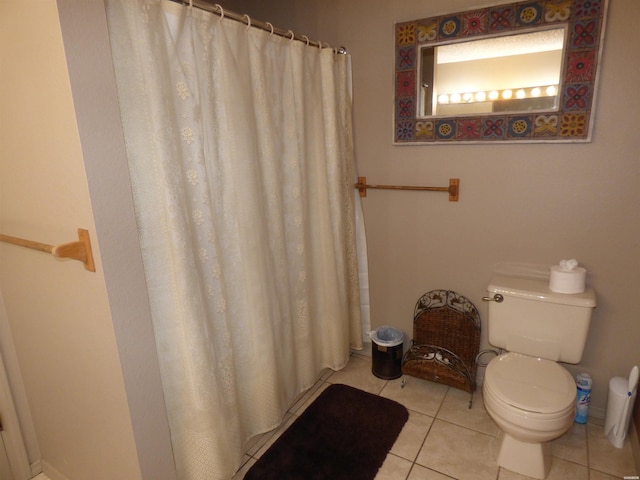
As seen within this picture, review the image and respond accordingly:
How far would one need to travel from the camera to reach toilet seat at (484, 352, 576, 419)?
1.56m

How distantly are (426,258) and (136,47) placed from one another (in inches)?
69.7

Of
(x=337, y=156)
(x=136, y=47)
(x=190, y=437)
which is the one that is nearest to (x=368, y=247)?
(x=337, y=156)

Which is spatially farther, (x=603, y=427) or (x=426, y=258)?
A: (x=426, y=258)

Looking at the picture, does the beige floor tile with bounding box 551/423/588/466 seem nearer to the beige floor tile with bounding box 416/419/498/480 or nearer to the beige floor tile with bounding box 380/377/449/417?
the beige floor tile with bounding box 416/419/498/480

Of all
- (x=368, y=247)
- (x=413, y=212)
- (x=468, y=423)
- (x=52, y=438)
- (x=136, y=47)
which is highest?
(x=136, y=47)

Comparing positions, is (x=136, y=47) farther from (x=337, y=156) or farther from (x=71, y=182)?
(x=337, y=156)

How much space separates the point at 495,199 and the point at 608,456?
1.30 metres

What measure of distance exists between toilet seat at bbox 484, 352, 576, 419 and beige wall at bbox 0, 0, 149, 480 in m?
1.47

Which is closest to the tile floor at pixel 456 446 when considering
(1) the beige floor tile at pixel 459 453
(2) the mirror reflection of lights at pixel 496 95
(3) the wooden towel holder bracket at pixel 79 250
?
(1) the beige floor tile at pixel 459 453

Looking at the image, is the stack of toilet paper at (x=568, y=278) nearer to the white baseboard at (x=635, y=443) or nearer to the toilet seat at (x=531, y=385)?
the toilet seat at (x=531, y=385)

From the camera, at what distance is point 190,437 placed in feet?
5.02

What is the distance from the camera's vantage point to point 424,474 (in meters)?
1.73

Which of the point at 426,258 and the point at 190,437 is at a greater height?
the point at 426,258

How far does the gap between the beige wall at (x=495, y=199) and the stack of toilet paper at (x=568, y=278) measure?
93 millimetres
